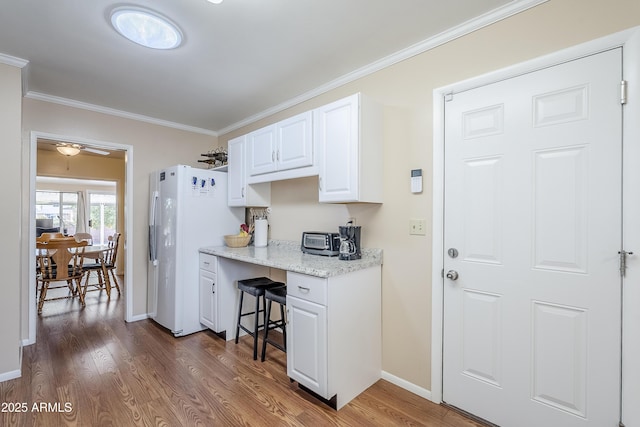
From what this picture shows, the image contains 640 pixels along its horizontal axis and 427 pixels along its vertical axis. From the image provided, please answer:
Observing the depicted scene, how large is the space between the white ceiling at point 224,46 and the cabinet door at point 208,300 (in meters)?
1.88

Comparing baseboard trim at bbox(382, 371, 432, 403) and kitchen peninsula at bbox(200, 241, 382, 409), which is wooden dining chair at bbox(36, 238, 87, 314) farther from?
baseboard trim at bbox(382, 371, 432, 403)

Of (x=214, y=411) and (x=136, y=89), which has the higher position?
(x=136, y=89)

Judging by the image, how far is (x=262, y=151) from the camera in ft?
9.65

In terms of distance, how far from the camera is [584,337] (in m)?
1.50

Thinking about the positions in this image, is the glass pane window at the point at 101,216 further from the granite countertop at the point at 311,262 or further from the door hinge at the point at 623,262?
the door hinge at the point at 623,262

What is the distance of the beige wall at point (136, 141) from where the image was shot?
3014mm

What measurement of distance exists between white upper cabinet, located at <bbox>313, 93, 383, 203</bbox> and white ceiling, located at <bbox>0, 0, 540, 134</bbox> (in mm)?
432

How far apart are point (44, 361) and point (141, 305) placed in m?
1.11

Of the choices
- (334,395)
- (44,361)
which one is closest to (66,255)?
(44,361)

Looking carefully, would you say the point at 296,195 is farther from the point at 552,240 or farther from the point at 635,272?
the point at 635,272

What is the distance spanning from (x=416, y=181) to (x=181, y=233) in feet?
7.95

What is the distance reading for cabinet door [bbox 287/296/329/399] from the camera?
6.36 ft

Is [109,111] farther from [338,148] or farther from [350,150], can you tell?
[350,150]

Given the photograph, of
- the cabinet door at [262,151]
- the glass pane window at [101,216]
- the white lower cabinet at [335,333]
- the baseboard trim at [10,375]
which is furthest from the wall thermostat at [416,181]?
the glass pane window at [101,216]
